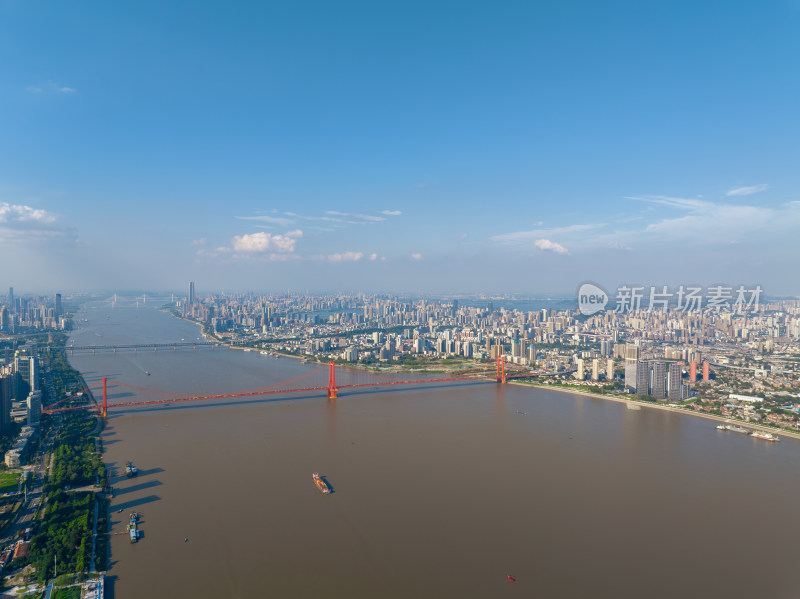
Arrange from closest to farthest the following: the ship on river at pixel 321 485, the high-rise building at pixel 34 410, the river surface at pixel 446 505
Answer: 1. the river surface at pixel 446 505
2. the ship on river at pixel 321 485
3. the high-rise building at pixel 34 410

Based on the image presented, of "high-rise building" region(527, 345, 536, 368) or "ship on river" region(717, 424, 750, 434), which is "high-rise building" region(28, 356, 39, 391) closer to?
"high-rise building" region(527, 345, 536, 368)

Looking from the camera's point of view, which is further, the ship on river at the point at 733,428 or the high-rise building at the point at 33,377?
the high-rise building at the point at 33,377

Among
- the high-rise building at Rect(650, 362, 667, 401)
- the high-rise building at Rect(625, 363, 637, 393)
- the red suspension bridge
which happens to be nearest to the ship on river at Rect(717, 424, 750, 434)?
the high-rise building at Rect(650, 362, 667, 401)

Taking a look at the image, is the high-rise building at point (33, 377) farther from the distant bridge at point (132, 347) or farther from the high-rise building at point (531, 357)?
the high-rise building at point (531, 357)

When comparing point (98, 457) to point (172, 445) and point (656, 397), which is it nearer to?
point (172, 445)

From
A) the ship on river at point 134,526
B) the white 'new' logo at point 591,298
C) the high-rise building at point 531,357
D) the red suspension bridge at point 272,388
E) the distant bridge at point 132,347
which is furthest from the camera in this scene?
the white 'new' logo at point 591,298

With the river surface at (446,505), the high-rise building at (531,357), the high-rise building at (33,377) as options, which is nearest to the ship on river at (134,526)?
the river surface at (446,505)
